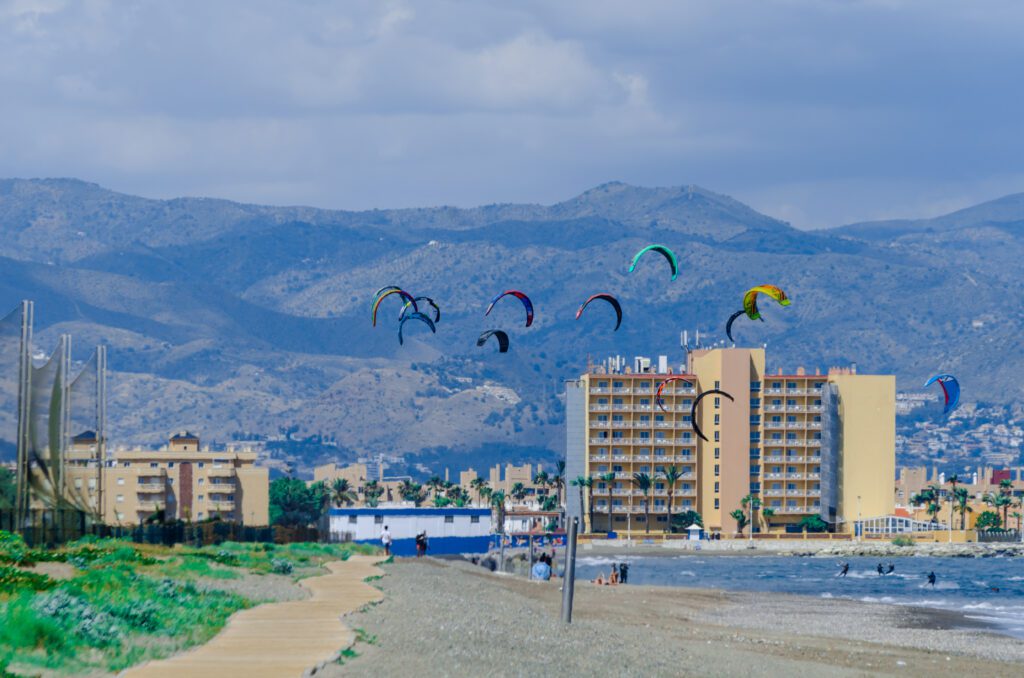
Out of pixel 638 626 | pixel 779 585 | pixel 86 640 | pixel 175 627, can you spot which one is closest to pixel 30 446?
pixel 638 626

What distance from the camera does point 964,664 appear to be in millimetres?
47688

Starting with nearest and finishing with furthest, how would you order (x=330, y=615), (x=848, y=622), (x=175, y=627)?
(x=175, y=627), (x=330, y=615), (x=848, y=622)

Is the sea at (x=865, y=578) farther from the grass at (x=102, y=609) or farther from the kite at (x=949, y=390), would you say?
the grass at (x=102, y=609)

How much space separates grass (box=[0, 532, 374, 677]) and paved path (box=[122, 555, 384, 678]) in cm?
40

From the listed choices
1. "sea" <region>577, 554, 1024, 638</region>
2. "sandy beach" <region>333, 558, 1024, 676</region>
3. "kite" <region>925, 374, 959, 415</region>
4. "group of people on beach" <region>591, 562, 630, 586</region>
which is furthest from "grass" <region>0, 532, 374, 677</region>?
"kite" <region>925, 374, 959, 415</region>

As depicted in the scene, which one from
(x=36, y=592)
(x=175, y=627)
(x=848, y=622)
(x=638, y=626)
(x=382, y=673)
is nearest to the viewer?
(x=382, y=673)

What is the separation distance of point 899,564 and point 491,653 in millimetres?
147418

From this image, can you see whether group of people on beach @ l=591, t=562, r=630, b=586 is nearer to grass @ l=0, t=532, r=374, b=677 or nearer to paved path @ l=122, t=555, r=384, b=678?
grass @ l=0, t=532, r=374, b=677

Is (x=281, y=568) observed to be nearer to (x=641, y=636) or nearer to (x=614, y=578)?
(x=641, y=636)

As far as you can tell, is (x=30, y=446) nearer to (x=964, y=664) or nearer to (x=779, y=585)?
(x=964, y=664)

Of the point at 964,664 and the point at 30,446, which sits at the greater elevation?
the point at 30,446

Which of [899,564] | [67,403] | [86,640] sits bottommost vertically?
[899,564]

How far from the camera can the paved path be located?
2447cm

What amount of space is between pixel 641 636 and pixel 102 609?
19.6 meters
